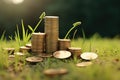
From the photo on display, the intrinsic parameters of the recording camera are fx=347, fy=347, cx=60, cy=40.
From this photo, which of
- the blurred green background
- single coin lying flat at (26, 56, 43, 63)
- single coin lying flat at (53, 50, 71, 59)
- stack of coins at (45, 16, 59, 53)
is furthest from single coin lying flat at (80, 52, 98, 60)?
the blurred green background

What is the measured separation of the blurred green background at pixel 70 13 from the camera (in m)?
10.9

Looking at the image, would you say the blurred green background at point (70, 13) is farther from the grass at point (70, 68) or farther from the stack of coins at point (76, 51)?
the stack of coins at point (76, 51)

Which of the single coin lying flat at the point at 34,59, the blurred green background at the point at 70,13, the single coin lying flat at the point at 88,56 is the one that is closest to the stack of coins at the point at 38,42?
the single coin lying flat at the point at 34,59

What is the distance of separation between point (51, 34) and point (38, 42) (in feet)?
0.60

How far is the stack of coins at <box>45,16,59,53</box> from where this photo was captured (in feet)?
13.6

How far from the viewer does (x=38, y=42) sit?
13.6 ft

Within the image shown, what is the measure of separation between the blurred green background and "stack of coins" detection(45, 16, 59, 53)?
21.5ft

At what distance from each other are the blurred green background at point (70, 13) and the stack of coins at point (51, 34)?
21.5ft

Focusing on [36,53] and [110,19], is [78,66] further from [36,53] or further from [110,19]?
Result: [110,19]

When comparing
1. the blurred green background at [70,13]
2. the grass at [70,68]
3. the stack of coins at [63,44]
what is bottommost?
the grass at [70,68]

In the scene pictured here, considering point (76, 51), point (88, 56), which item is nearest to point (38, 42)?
point (76, 51)

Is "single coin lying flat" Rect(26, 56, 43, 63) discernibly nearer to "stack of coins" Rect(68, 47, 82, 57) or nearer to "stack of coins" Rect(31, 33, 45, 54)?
"stack of coins" Rect(31, 33, 45, 54)

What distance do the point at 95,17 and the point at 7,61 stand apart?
7.53 meters

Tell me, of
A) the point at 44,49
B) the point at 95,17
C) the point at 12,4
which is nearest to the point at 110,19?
the point at 95,17
